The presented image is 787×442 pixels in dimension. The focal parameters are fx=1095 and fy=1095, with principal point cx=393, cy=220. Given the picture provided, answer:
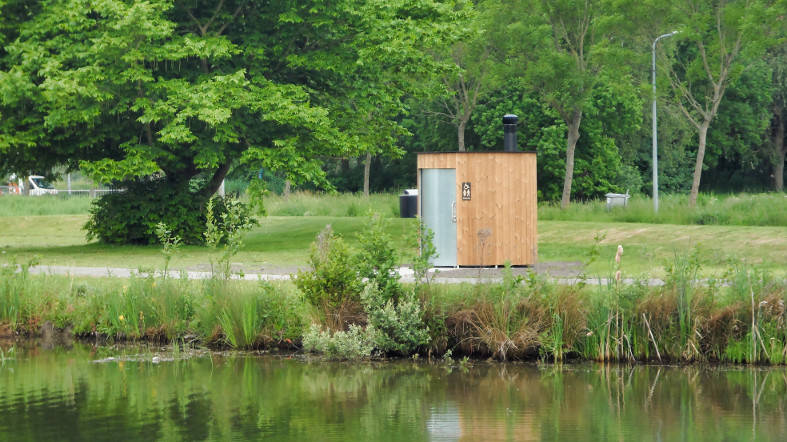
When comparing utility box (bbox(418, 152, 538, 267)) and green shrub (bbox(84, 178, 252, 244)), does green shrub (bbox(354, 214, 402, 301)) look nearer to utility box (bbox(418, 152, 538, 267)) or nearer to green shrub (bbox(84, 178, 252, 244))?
utility box (bbox(418, 152, 538, 267))

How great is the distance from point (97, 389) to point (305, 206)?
33613 millimetres

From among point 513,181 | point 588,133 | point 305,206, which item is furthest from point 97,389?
point 588,133

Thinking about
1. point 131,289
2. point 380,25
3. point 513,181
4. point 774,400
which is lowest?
point 774,400

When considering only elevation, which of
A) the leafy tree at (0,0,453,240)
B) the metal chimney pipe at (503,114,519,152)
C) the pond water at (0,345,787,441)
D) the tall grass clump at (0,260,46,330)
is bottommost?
the pond water at (0,345,787,441)

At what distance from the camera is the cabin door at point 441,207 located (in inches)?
862

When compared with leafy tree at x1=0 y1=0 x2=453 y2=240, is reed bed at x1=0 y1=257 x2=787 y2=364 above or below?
below

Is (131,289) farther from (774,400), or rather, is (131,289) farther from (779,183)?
(779,183)

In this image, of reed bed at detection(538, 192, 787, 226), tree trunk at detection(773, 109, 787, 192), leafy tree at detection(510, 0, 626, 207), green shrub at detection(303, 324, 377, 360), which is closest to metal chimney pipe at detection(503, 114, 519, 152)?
green shrub at detection(303, 324, 377, 360)

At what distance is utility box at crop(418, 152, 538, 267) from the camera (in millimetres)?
21844

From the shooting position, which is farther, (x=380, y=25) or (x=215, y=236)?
(x=380, y=25)

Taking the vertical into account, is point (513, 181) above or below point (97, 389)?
above

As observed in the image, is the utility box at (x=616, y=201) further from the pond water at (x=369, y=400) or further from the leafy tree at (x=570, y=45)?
the pond water at (x=369, y=400)

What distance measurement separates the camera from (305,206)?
153ft

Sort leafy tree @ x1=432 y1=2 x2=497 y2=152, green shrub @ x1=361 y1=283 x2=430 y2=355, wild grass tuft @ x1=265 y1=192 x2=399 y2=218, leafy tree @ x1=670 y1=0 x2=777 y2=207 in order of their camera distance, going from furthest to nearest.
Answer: wild grass tuft @ x1=265 y1=192 x2=399 y2=218 < leafy tree @ x1=432 y1=2 x2=497 y2=152 < leafy tree @ x1=670 y1=0 x2=777 y2=207 < green shrub @ x1=361 y1=283 x2=430 y2=355
